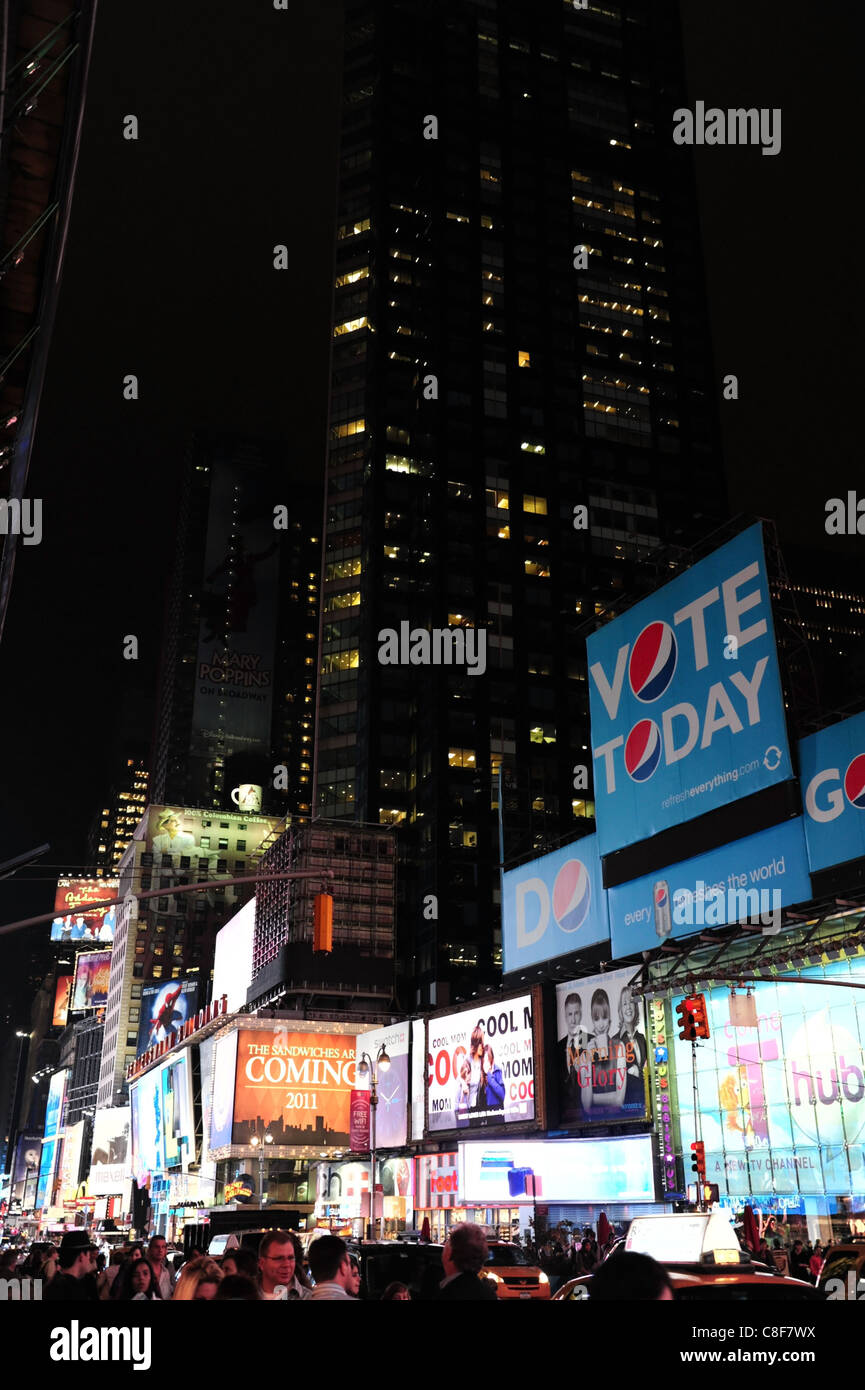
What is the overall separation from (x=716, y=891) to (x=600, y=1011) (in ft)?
36.1

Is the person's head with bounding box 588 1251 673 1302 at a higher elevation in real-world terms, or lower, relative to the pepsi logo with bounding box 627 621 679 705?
lower

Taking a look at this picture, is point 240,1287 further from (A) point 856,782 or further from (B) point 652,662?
(B) point 652,662

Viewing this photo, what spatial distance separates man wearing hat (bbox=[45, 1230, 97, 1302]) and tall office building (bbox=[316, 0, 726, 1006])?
79.5 m

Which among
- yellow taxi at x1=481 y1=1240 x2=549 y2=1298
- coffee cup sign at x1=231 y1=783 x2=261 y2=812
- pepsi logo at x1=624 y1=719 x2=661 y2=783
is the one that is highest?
coffee cup sign at x1=231 y1=783 x2=261 y2=812

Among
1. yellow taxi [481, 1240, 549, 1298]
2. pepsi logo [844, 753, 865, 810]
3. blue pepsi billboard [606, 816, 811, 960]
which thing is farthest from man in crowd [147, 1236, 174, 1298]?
pepsi logo [844, 753, 865, 810]

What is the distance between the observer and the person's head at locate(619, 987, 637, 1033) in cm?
4141

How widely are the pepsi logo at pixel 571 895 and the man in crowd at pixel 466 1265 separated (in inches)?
1498

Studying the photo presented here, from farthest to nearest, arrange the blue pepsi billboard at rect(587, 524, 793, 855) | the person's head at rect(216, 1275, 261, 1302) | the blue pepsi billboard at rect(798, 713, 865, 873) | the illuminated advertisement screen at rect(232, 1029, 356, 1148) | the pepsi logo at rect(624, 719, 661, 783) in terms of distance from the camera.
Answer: the illuminated advertisement screen at rect(232, 1029, 356, 1148)
the pepsi logo at rect(624, 719, 661, 783)
the blue pepsi billboard at rect(587, 524, 793, 855)
the blue pepsi billboard at rect(798, 713, 865, 873)
the person's head at rect(216, 1275, 261, 1302)

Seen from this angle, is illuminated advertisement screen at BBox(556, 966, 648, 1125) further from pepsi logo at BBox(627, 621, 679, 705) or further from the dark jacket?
the dark jacket

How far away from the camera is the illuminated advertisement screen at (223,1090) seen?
7375cm

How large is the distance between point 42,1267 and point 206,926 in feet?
493

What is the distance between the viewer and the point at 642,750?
39.8 meters

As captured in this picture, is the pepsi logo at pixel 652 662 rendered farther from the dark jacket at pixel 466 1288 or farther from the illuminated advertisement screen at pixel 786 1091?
the dark jacket at pixel 466 1288

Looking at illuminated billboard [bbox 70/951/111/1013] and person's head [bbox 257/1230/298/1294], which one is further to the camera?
illuminated billboard [bbox 70/951/111/1013]
